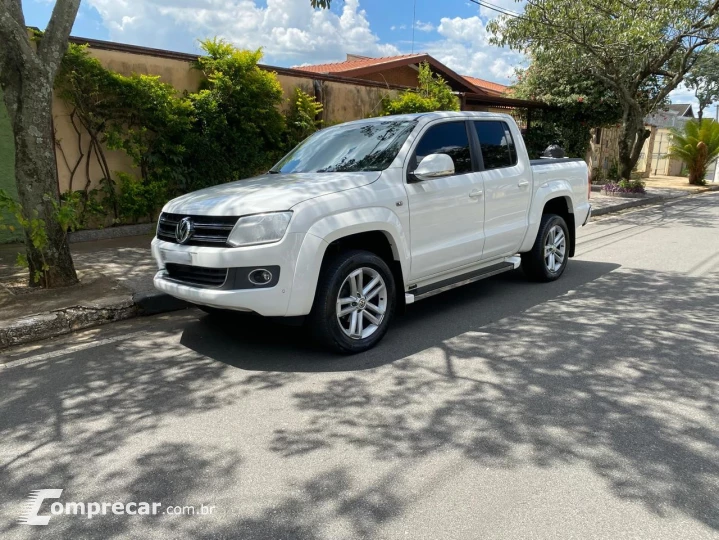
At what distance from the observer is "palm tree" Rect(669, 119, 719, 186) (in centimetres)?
2322

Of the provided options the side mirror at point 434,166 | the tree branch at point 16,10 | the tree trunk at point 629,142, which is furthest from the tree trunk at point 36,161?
the tree trunk at point 629,142

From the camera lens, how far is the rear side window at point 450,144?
526cm

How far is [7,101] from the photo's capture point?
18.9 feet

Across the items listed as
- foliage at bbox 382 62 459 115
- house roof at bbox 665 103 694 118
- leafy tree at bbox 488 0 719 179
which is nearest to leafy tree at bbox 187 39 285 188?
foliage at bbox 382 62 459 115

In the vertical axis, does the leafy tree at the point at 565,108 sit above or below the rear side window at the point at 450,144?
above

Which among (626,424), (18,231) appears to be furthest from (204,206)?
(18,231)

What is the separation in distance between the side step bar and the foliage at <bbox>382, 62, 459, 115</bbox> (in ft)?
24.3

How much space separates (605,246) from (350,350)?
22.1ft

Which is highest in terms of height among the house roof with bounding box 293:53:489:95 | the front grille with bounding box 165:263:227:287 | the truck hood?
the house roof with bounding box 293:53:489:95

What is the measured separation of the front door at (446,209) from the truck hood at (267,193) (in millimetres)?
559

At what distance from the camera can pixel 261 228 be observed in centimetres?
418

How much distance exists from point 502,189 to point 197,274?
3257mm

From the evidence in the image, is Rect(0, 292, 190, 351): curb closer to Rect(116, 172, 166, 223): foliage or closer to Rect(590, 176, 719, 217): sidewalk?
Rect(116, 172, 166, 223): foliage

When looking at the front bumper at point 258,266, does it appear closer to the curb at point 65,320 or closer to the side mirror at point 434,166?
the side mirror at point 434,166
